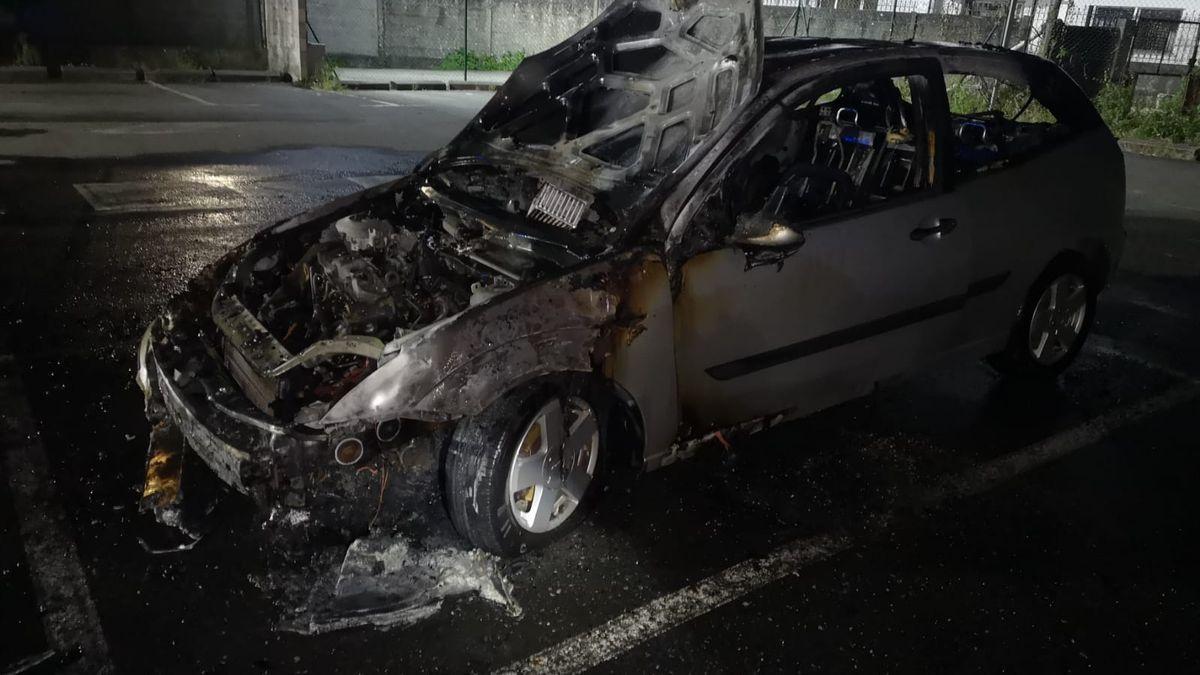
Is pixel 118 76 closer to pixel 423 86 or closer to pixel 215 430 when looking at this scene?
pixel 423 86

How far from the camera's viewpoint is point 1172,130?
14219 millimetres

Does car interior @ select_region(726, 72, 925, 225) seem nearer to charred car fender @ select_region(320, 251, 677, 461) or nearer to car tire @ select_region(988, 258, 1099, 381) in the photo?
charred car fender @ select_region(320, 251, 677, 461)

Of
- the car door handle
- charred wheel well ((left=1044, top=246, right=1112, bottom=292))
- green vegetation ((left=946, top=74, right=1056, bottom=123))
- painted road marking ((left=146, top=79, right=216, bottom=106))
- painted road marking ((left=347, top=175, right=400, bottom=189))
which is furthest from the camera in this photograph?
painted road marking ((left=146, top=79, right=216, bottom=106))

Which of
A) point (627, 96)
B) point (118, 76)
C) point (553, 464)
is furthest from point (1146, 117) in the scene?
point (118, 76)

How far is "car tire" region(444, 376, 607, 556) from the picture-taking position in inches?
110

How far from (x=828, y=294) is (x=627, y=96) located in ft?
4.12

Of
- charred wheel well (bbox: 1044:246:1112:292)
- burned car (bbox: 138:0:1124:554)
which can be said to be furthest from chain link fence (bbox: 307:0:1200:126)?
burned car (bbox: 138:0:1124:554)

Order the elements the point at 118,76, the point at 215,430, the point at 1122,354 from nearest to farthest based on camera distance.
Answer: the point at 215,430 → the point at 1122,354 → the point at 118,76

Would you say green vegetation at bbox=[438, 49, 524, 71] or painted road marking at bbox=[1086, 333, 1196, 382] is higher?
green vegetation at bbox=[438, 49, 524, 71]

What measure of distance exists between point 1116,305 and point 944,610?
4.50 meters

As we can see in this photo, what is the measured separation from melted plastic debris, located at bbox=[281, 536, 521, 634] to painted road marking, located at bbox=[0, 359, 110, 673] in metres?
0.59

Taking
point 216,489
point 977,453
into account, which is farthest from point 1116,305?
point 216,489

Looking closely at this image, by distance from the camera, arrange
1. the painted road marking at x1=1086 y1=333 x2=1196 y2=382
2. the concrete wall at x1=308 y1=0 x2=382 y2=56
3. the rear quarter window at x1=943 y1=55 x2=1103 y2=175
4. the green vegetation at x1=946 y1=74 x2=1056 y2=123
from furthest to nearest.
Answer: the concrete wall at x1=308 y1=0 x2=382 y2=56 < the green vegetation at x1=946 y1=74 x2=1056 y2=123 < the painted road marking at x1=1086 y1=333 x2=1196 y2=382 < the rear quarter window at x1=943 y1=55 x2=1103 y2=175

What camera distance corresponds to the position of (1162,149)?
45.3 feet
